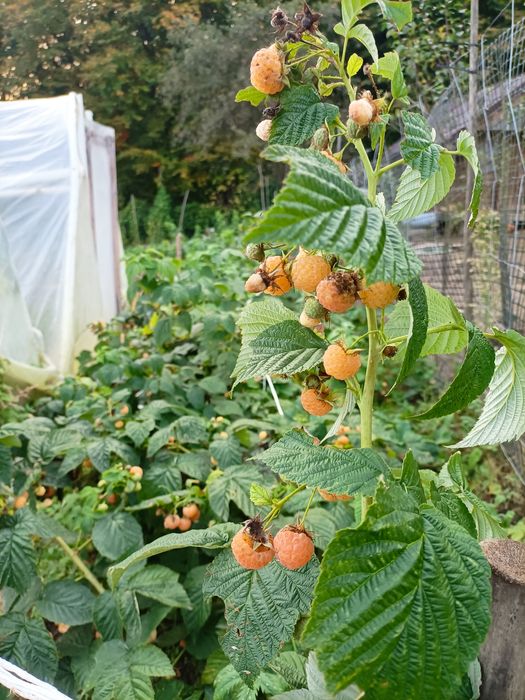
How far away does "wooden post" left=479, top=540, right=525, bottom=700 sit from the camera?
0.52 m

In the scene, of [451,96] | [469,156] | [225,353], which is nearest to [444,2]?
[451,96]

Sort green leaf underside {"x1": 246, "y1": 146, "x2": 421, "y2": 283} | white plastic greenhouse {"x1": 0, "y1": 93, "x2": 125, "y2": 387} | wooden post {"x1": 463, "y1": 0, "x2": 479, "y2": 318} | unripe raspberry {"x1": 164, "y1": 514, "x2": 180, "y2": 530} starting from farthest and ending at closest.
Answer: white plastic greenhouse {"x1": 0, "y1": 93, "x2": 125, "y2": 387}
wooden post {"x1": 463, "y1": 0, "x2": 479, "y2": 318}
unripe raspberry {"x1": 164, "y1": 514, "x2": 180, "y2": 530}
green leaf underside {"x1": 246, "y1": 146, "x2": 421, "y2": 283}

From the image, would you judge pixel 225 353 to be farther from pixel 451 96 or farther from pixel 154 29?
pixel 154 29

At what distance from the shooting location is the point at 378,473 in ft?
1.52

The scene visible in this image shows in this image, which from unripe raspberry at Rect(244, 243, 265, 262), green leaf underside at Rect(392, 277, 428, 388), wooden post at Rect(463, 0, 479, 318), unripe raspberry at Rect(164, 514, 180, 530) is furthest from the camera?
wooden post at Rect(463, 0, 479, 318)

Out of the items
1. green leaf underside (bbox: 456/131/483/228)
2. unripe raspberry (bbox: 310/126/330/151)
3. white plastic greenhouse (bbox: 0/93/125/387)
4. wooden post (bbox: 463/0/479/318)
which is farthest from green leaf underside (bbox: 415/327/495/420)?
white plastic greenhouse (bbox: 0/93/125/387)

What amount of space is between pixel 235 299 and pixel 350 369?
6.76 ft

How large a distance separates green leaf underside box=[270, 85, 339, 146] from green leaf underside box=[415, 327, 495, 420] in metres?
0.22

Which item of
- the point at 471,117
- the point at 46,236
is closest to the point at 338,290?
the point at 471,117

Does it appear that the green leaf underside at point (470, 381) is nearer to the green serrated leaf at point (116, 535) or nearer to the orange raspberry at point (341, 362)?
the orange raspberry at point (341, 362)

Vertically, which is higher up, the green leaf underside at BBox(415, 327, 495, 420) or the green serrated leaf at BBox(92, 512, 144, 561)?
the green leaf underside at BBox(415, 327, 495, 420)

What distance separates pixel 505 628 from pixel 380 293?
31 cm

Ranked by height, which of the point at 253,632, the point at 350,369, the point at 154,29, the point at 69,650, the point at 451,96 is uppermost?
the point at 154,29

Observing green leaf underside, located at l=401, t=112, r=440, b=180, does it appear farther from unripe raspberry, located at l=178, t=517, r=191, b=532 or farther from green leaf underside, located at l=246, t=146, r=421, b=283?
unripe raspberry, located at l=178, t=517, r=191, b=532
